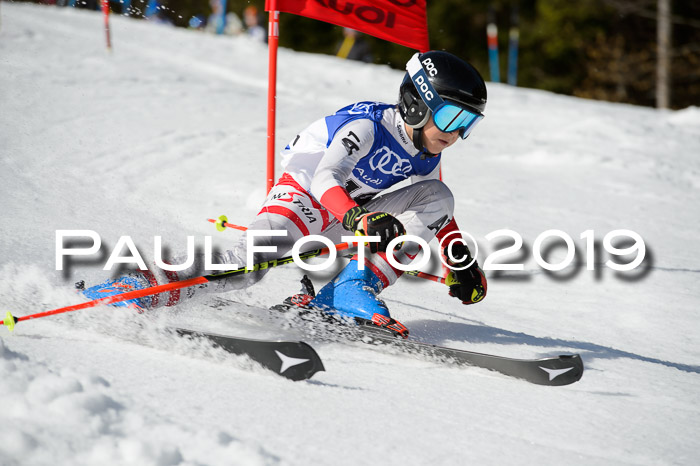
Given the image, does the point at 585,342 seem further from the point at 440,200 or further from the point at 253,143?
the point at 253,143

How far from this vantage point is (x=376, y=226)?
110 inches

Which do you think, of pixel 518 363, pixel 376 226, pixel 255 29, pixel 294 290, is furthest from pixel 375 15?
pixel 255 29

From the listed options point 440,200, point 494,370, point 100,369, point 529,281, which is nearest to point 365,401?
point 494,370

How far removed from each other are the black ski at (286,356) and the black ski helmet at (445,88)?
4.19 ft

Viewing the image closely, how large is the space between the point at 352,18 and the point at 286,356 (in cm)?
282

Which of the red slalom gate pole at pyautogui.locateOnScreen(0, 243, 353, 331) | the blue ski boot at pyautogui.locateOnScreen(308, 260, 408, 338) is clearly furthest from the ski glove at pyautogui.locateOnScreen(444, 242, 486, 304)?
the red slalom gate pole at pyautogui.locateOnScreen(0, 243, 353, 331)

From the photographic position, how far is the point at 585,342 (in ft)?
11.5

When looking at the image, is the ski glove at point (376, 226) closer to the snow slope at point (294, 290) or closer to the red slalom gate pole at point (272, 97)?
the snow slope at point (294, 290)

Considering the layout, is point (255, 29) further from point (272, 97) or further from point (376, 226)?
point (376, 226)

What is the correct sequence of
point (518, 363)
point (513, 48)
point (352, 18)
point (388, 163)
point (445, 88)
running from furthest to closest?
point (513, 48), point (352, 18), point (388, 163), point (445, 88), point (518, 363)

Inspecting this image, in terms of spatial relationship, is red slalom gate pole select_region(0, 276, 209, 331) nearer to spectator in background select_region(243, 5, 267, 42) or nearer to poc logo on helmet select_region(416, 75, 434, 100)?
poc logo on helmet select_region(416, 75, 434, 100)

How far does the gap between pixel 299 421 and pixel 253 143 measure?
5.18 m

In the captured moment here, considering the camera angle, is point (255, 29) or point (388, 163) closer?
point (388, 163)

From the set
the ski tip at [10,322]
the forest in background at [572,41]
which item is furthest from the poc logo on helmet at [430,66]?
the forest in background at [572,41]
